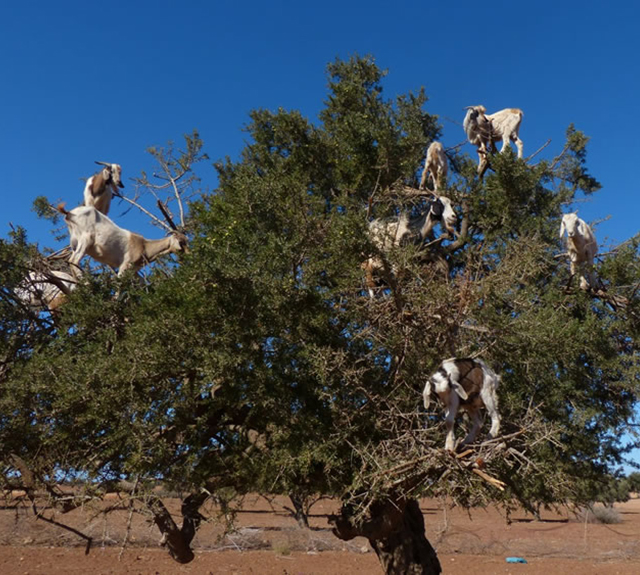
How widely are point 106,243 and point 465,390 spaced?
638 centimetres

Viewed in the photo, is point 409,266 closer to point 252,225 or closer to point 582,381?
point 252,225

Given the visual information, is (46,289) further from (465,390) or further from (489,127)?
(489,127)

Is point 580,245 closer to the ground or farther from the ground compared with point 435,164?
closer to the ground

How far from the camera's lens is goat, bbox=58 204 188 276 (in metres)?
9.70

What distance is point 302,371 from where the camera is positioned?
26.5 feet

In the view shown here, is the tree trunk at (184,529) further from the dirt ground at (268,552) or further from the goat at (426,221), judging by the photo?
the dirt ground at (268,552)

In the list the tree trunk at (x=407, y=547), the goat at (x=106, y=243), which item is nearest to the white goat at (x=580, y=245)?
the tree trunk at (x=407, y=547)

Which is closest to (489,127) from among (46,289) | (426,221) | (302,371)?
(426,221)

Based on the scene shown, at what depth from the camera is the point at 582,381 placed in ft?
34.0

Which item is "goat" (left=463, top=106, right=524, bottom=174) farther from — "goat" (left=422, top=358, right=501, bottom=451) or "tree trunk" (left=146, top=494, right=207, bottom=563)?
"tree trunk" (left=146, top=494, right=207, bottom=563)

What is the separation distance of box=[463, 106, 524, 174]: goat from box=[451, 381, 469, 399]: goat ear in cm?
739

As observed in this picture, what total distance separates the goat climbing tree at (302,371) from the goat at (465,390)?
0.35 meters

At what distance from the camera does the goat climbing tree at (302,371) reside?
7.21 meters

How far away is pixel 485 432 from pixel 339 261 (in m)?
3.24
